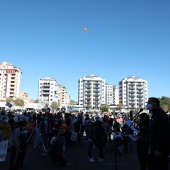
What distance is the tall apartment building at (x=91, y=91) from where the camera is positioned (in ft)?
499

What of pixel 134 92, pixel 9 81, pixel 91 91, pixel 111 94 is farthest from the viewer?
pixel 111 94

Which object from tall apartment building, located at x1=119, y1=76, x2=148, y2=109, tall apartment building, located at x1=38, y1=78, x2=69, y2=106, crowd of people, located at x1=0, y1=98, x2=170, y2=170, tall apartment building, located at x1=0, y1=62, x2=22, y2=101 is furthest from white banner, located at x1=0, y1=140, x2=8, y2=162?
tall apartment building, located at x1=119, y1=76, x2=148, y2=109

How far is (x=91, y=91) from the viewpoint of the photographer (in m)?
153

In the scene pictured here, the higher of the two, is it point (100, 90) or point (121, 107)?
point (100, 90)

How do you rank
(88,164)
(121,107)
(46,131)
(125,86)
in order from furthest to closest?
(125,86), (121,107), (46,131), (88,164)

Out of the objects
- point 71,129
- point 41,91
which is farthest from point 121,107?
point 71,129

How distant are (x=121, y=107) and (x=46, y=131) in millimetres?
116387

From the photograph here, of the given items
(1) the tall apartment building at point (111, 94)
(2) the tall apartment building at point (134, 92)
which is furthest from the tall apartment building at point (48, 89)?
(2) the tall apartment building at point (134, 92)

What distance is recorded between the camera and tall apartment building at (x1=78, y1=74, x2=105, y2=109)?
152m

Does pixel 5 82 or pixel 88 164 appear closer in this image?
pixel 88 164

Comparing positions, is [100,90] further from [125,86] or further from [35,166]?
[35,166]

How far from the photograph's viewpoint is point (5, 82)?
5108 inches

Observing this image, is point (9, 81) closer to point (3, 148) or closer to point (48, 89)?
point (48, 89)

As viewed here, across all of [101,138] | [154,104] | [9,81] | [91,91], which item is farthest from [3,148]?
[91,91]
